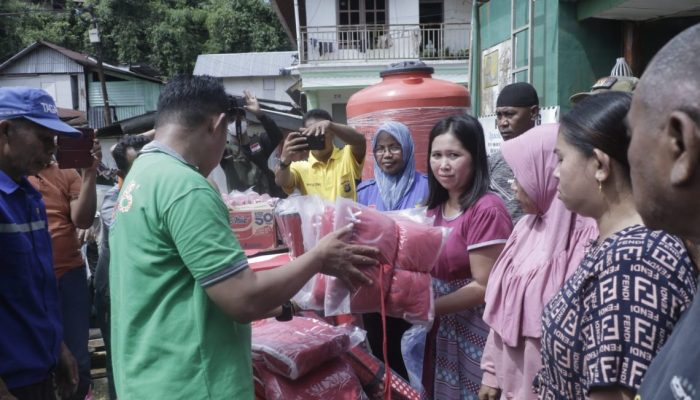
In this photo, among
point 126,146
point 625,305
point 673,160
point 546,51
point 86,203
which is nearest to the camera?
point 673,160

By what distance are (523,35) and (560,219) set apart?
284 inches

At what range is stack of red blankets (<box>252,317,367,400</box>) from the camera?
2.02 m

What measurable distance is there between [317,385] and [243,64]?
2978 centimetres

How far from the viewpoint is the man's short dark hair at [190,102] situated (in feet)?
5.88

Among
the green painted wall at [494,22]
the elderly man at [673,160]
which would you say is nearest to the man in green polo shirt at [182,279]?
the elderly man at [673,160]

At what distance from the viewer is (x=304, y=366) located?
2.02 meters

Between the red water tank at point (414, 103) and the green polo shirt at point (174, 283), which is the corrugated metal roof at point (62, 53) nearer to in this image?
the red water tank at point (414, 103)

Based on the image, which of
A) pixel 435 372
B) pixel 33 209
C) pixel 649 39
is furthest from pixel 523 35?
pixel 33 209

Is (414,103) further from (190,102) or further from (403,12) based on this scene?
(403,12)

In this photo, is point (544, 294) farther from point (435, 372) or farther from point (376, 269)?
point (435, 372)

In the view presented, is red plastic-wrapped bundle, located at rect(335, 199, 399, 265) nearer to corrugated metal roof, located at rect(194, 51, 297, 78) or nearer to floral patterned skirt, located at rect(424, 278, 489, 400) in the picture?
floral patterned skirt, located at rect(424, 278, 489, 400)

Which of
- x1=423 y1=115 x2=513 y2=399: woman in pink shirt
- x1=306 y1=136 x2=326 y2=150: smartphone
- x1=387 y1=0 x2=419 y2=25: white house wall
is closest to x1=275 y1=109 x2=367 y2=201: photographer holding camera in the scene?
x1=306 y1=136 x2=326 y2=150: smartphone

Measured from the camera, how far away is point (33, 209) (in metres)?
2.43

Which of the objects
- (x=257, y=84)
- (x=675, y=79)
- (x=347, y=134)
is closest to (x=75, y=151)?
(x=347, y=134)
